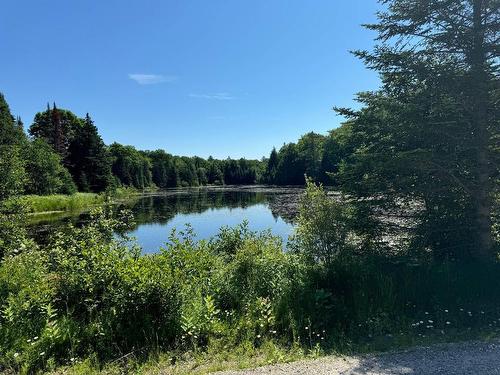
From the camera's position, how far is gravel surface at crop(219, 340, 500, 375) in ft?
12.5

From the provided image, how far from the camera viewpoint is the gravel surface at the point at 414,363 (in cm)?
381

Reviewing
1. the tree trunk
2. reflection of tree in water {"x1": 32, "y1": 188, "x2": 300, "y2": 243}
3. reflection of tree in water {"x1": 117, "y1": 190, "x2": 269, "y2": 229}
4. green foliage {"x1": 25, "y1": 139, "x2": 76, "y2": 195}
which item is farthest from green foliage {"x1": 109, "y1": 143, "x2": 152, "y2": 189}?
the tree trunk

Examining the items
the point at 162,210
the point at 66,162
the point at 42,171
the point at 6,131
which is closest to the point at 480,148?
the point at 162,210

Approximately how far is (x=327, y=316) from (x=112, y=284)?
3.38m

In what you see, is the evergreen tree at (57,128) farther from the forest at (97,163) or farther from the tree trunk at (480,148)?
the tree trunk at (480,148)

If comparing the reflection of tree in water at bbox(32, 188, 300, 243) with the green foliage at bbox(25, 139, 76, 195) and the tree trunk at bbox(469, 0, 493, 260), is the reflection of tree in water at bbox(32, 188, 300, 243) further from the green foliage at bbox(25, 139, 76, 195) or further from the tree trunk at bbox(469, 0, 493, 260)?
the green foliage at bbox(25, 139, 76, 195)

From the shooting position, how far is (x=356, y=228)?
7.30 meters

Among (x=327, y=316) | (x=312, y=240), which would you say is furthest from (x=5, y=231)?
(x=327, y=316)

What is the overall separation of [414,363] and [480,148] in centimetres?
432

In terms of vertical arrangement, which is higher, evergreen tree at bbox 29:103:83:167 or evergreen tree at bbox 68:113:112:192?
evergreen tree at bbox 29:103:83:167

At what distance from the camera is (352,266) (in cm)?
639

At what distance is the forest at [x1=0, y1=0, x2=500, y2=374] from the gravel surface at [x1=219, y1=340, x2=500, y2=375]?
0.29 metres

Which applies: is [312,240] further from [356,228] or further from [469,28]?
[469,28]

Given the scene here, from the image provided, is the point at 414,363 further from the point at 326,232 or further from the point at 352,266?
the point at 326,232
